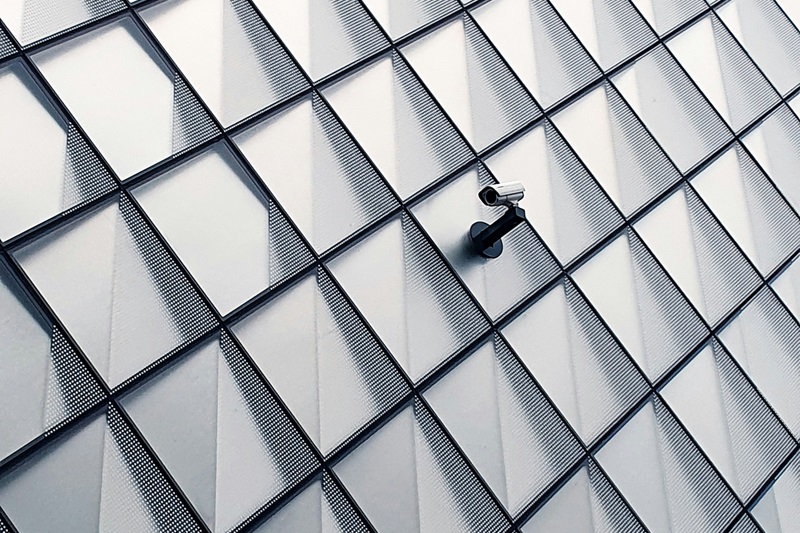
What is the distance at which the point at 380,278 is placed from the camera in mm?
14812

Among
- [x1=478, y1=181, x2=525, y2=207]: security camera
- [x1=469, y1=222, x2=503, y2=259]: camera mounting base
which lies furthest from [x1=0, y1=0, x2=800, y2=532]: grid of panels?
[x1=478, y1=181, x2=525, y2=207]: security camera

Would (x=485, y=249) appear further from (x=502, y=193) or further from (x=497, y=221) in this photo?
(x=502, y=193)

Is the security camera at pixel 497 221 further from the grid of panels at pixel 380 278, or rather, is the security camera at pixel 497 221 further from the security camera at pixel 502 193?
the grid of panels at pixel 380 278

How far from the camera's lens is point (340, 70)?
51.6ft

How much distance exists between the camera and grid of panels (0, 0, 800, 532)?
41.7ft

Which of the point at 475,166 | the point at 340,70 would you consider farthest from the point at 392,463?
the point at 340,70

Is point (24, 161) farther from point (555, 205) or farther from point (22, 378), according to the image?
point (555, 205)

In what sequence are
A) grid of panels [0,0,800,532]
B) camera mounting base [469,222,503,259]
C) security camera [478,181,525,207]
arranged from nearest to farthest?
1. grid of panels [0,0,800,532]
2. security camera [478,181,525,207]
3. camera mounting base [469,222,503,259]

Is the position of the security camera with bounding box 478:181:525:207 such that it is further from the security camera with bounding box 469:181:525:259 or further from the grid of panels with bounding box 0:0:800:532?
the grid of panels with bounding box 0:0:800:532

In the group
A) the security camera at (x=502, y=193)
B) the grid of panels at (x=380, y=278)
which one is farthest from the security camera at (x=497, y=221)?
the grid of panels at (x=380, y=278)

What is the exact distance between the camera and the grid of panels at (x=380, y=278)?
41.7 feet

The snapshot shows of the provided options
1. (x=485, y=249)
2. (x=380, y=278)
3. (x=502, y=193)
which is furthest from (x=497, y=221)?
(x=380, y=278)

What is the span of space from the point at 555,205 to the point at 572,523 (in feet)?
18.6

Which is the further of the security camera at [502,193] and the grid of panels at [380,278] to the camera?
the security camera at [502,193]
